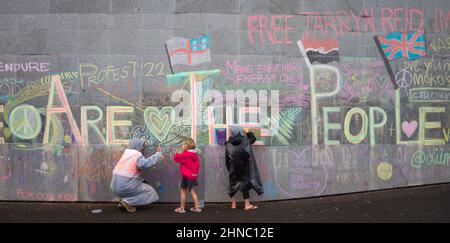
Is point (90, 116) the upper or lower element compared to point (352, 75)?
lower

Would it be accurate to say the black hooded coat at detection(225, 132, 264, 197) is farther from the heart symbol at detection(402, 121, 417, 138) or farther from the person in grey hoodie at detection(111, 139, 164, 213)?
the heart symbol at detection(402, 121, 417, 138)

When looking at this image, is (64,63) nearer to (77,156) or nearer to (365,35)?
(77,156)

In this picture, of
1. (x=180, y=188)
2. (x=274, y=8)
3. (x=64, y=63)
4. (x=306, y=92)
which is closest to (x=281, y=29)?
(x=274, y=8)

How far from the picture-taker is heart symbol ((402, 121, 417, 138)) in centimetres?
892

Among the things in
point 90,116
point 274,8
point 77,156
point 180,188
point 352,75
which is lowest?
point 180,188

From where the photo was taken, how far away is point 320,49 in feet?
28.8

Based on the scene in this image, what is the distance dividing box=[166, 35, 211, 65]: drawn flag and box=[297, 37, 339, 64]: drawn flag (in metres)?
1.76

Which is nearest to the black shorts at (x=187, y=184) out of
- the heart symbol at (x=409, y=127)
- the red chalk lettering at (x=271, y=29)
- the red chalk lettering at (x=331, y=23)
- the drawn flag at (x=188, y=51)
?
the drawn flag at (x=188, y=51)

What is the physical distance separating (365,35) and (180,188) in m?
4.52

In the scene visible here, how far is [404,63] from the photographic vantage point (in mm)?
8977

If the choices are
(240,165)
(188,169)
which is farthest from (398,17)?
(188,169)

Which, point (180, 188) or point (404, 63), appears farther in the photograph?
point (404, 63)

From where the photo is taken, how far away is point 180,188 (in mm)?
8359

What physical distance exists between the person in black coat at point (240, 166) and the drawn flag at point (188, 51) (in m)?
1.47
